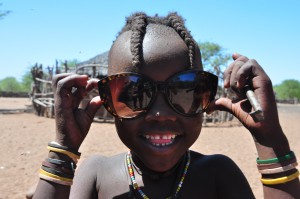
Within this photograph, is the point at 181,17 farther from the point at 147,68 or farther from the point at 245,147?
the point at 245,147

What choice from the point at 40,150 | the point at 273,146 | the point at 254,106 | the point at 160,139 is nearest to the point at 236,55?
the point at 254,106

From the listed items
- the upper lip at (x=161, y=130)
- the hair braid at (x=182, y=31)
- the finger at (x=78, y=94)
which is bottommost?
A: the upper lip at (x=161, y=130)

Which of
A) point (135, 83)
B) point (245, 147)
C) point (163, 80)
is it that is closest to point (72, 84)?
point (135, 83)

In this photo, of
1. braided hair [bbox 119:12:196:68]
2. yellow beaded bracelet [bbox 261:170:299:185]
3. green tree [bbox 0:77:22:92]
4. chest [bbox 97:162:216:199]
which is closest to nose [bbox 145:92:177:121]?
braided hair [bbox 119:12:196:68]

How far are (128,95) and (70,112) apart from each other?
31 centimetres

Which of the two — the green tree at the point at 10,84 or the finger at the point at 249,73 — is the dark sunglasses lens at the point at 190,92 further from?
the green tree at the point at 10,84

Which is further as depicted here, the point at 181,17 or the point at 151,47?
the point at 181,17

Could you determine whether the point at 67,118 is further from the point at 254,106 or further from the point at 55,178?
the point at 254,106

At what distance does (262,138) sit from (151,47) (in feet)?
2.16

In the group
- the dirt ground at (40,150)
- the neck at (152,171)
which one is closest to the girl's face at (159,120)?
the neck at (152,171)

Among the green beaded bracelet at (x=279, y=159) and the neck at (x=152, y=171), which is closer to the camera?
the green beaded bracelet at (x=279, y=159)

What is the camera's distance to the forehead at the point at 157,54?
5.16 feet

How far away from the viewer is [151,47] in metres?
1.60

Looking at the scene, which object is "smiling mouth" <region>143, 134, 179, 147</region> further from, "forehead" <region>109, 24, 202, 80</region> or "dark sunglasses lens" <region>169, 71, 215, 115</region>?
"forehead" <region>109, 24, 202, 80</region>
